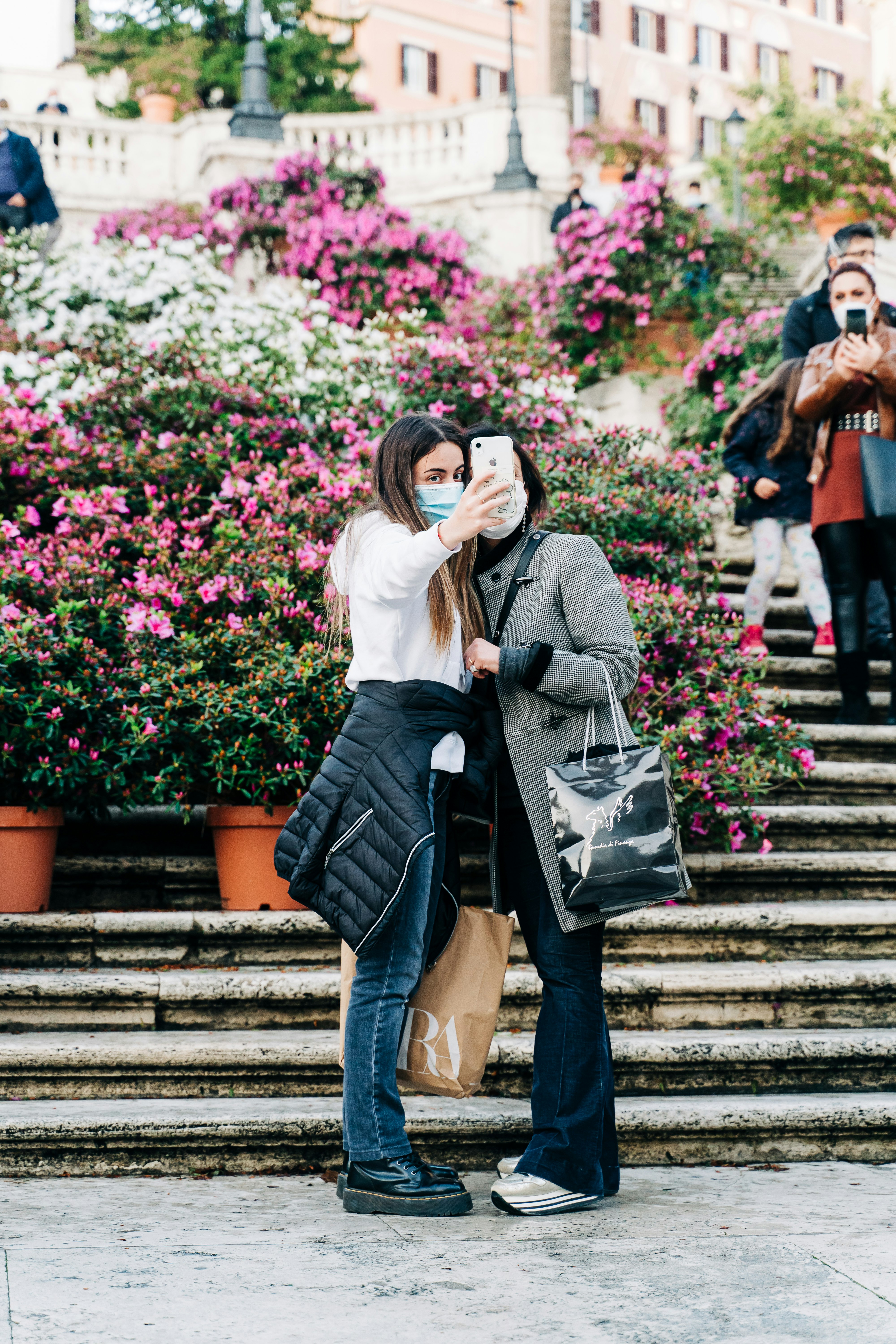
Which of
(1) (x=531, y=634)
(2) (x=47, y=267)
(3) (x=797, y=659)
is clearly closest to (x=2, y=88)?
(2) (x=47, y=267)

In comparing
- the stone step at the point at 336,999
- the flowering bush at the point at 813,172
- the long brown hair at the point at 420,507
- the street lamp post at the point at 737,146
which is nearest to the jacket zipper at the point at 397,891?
the long brown hair at the point at 420,507

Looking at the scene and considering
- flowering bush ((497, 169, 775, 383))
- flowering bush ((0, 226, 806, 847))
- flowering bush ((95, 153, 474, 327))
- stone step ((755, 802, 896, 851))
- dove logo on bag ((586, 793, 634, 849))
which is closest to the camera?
dove logo on bag ((586, 793, 634, 849))

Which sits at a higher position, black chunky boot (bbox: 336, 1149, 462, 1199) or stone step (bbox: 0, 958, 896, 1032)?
stone step (bbox: 0, 958, 896, 1032)

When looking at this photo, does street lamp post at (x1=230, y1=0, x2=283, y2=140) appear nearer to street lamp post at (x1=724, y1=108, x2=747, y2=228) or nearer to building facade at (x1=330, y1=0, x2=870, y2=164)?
street lamp post at (x1=724, y1=108, x2=747, y2=228)

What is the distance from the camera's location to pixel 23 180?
1126cm

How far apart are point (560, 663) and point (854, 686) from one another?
3262mm

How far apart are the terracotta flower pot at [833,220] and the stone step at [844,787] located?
968cm

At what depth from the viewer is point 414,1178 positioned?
121 inches

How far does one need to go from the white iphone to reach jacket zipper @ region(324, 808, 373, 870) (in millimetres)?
721

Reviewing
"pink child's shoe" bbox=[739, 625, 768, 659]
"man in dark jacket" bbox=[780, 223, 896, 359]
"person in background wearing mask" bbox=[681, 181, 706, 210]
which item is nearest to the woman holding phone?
"pink child's shoe" bbox=[739, 625, 768, 659]

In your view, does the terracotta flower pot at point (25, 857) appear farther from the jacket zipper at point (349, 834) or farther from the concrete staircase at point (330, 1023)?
the jacket zipper at point (349, 834)

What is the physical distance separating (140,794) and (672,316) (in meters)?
7.64

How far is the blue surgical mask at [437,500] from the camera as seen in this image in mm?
3145

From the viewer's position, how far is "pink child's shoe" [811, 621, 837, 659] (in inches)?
258
